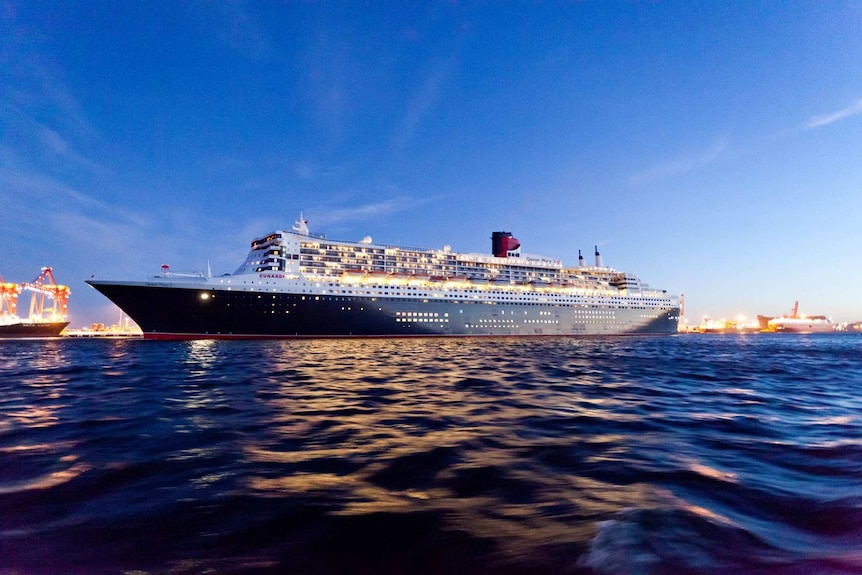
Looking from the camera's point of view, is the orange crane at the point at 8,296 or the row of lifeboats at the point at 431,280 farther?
the orange crane at the point at 8,296

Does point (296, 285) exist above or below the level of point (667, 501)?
above

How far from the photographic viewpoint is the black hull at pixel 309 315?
37.8 meters

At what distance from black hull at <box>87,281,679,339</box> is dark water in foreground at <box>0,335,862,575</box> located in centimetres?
3220

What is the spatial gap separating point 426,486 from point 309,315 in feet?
133

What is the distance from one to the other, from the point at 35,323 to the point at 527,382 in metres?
102

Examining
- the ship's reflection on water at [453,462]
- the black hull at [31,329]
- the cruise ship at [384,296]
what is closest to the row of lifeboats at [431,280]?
the cruise ship at [384,296]

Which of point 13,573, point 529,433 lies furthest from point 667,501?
point 13,573

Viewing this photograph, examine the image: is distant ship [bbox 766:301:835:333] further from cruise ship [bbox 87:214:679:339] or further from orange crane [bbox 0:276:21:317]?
orange crane [bbox 0:276:21:317]

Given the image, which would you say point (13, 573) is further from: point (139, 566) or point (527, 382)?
point (527, 382)

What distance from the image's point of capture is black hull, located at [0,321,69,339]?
224 ft

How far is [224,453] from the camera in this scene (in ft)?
17.7

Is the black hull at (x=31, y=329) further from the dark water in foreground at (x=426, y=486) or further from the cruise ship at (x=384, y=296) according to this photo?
the dark water in foreground at (x=426, y=486)

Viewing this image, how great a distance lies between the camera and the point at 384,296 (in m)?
46.8

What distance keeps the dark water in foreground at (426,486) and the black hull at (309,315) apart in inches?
1268
